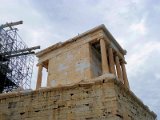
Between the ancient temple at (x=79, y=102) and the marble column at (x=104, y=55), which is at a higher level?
the marble column at (x=104, y=55)

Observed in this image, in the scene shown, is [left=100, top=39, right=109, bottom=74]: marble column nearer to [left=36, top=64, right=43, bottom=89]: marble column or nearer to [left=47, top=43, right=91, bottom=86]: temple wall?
[left=47, top=43, right=91, bottom=86]: temple wall

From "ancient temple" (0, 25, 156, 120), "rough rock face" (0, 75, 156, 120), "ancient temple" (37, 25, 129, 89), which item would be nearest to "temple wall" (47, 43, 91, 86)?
"ancient temple" (37, 25, 129, 89)

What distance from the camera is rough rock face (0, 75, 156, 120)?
633 cm

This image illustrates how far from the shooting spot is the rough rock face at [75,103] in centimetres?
633

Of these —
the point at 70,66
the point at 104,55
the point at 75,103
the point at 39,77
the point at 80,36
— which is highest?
the point at 80,36

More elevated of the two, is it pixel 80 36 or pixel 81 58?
pixel 80 36

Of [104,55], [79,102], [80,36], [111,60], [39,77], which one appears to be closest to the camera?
[79,102]

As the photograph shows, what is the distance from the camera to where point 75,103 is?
665 centimetres

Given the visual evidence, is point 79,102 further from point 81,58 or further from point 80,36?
point 80,36

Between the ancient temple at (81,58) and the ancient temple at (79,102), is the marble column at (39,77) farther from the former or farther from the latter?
the ancient temple at (79,102)

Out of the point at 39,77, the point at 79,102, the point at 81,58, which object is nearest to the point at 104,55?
the point at 81,58

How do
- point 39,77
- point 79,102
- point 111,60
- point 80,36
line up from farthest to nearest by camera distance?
point 39,77
point 80,36
point 111,60
point 79,102

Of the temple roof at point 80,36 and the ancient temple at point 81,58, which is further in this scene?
the temple roof at point 80,36

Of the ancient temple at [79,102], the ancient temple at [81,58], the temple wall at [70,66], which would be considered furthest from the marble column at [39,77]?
the ancient temple at [79,102]
